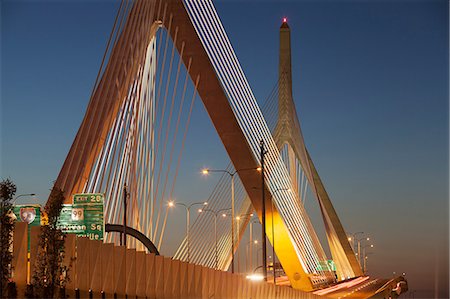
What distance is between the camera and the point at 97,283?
2150cm

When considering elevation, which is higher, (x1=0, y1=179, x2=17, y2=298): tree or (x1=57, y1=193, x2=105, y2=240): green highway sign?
(x1=57, y1=193, x2=105, y2=240): green highway sign

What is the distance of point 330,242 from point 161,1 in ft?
219

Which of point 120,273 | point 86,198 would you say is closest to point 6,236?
point 120,273

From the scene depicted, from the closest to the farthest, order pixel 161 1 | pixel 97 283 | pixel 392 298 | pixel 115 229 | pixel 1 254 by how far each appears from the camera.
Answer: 1. pixel 1 254
2. pixel 97 283
3. pixel 115 229
4. pixel 161 1
5. pixel 392 298

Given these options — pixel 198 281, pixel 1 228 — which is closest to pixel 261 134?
pixel 198 281

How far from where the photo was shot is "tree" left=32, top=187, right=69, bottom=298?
1875 centimetres

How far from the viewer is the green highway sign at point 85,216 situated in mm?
35500

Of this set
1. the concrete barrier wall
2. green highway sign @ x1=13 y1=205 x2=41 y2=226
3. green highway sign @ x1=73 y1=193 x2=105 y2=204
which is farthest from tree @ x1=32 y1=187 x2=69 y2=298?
green highway sign @ x1=73 y1=193 x2=105 y2=204

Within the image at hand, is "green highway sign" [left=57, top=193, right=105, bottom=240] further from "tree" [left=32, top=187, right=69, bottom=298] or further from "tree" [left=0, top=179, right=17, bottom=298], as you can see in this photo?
"tree" [left=0, top=179, right=17, bottom=298]

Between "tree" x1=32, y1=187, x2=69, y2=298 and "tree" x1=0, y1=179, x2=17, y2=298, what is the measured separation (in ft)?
2.22

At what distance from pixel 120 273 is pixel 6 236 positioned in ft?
18.4

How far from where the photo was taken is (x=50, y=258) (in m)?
19.1

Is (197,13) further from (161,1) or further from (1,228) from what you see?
(1,228)

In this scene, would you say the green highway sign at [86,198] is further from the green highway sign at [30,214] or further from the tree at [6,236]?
the tree at [6,236]
